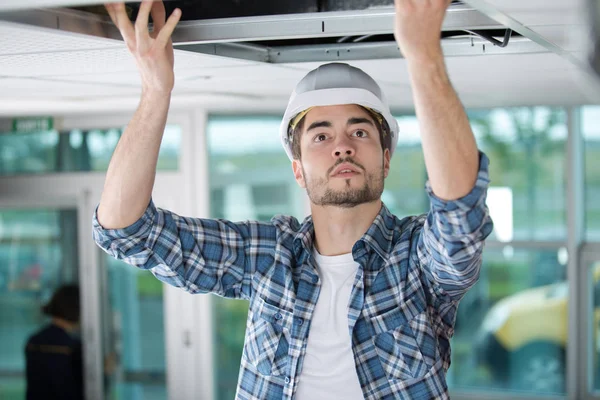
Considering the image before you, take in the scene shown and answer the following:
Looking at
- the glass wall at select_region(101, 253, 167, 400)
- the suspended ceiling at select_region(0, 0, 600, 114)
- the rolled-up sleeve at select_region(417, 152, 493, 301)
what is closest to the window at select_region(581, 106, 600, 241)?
the suspended ceiling at select_region(0, 0, 600, 114)

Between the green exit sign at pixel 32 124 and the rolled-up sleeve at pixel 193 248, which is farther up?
the green exit sign at pixel 32 124

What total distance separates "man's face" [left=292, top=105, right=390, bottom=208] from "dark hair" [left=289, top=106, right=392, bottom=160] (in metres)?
0.02

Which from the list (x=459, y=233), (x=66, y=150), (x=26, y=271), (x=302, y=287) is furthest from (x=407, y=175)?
(x=459, y=233)

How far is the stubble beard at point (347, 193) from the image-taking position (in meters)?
1.87

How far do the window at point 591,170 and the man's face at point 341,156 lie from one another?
3.39 metres

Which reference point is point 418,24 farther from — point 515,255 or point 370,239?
point 515,255

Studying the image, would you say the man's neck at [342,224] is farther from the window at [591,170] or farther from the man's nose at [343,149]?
the window at [591,170]

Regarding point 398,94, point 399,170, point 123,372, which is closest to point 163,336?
point 123,372

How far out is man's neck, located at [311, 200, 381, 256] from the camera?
1.95 metres

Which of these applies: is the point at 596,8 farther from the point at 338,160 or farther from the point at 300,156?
the point at 300,156

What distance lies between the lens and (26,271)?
5355 mm

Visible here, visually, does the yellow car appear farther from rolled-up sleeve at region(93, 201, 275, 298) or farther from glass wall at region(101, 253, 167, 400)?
rolled-up sleeve at region(93, 201, 275, 298)

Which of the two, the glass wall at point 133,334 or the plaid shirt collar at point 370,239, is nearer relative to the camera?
the plaid shirt collar at point 370,239

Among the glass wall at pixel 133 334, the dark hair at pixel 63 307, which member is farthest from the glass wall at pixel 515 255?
the dark hair at pixel 63 307
